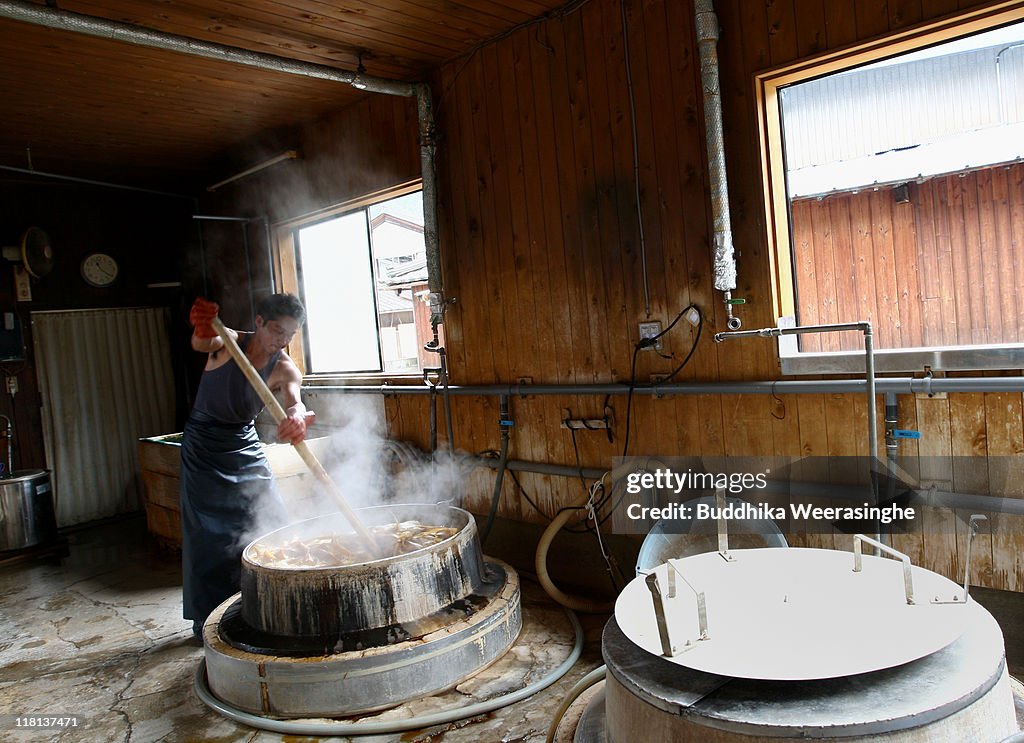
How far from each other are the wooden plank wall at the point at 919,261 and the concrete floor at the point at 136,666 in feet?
7.37

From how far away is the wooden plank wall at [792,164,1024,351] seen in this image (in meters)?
3.76

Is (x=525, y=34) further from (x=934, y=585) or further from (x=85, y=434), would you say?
(x=85, y=434)

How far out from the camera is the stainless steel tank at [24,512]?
20.6 feet

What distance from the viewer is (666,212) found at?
4.08 metres

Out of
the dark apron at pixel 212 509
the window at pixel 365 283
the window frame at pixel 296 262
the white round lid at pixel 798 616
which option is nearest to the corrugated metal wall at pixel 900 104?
the white round lid at pixel 798 616

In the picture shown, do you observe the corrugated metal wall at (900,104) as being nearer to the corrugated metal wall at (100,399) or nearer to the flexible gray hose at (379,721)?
the flexible gray hose at (379,721)

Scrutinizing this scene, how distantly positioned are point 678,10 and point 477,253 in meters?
2.05

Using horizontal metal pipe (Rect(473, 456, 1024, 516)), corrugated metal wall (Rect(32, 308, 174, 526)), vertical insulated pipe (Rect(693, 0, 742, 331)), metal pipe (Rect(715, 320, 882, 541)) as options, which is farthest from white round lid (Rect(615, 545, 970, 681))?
corrugated metal wall (Rect(32, 308, 174, 526))

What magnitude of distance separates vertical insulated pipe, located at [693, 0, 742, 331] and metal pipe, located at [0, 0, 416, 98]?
2.37 m

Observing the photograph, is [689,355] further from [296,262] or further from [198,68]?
[296,262]

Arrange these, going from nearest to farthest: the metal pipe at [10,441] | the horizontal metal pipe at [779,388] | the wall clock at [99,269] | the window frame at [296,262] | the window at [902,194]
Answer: the horizontal metal pipe at [779,388] < the window at [902,194] < the window frame at [296,262] < the metal pipe at [10,441] < the wall clock at [99,269]

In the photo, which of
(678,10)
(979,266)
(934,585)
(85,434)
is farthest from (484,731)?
(85,434)

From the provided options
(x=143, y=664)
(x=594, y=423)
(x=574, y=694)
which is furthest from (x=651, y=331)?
(x=143, y=664)

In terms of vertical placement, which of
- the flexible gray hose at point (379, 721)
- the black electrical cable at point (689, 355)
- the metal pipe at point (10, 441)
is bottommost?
the flexible gray hose at point (379, 721)
